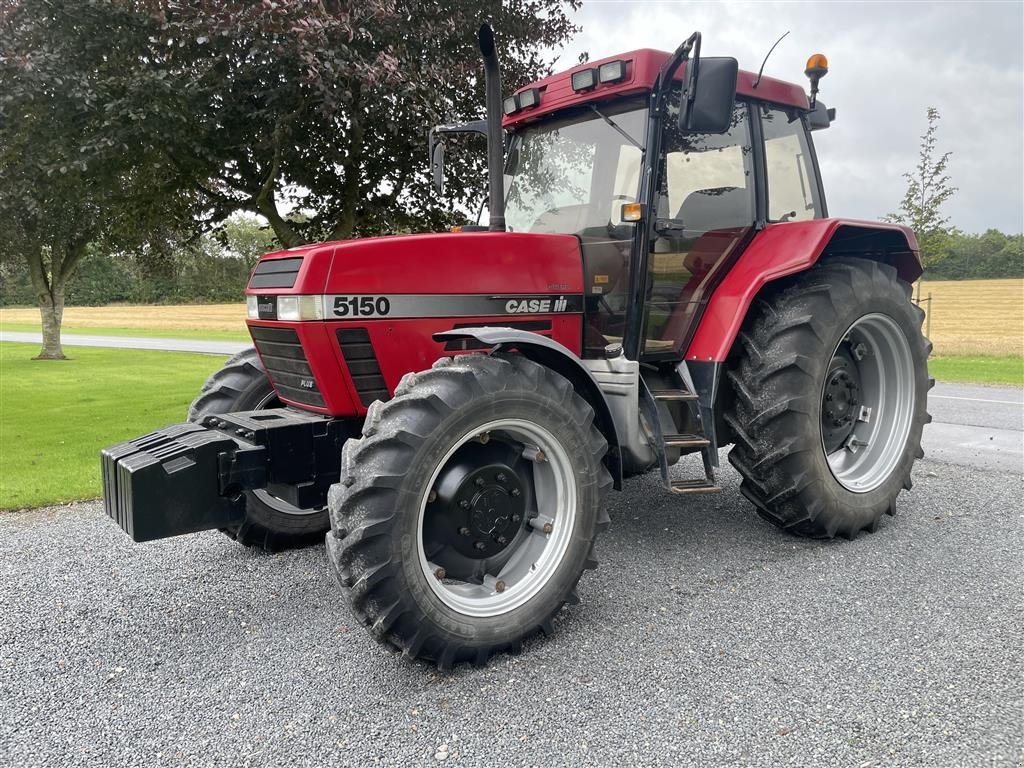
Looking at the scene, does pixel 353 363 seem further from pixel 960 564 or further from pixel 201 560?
pixel 960 564

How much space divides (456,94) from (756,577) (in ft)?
16.6

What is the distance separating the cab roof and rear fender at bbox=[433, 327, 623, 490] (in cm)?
138

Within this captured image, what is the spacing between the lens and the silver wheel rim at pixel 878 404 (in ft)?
14.2

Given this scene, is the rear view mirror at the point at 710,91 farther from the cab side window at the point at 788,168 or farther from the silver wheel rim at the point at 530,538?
the silver wheel rim at the point at 530,538

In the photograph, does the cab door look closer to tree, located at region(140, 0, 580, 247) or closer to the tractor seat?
the tractor seat

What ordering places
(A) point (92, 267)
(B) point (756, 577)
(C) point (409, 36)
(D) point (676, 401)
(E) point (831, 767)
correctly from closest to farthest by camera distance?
(E) point (831, 767) → (B) point (756, 577) → (D) point (676, 401) → (C) point (409, 36) → (A) point (92, 267)

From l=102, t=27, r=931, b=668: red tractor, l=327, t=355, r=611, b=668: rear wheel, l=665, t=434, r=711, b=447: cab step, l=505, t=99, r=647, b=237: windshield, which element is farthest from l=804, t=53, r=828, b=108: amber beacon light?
l=327, t=355, r=611, b=668: rear wheel

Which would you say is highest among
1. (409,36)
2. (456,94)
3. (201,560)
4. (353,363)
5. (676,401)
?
(409,36)

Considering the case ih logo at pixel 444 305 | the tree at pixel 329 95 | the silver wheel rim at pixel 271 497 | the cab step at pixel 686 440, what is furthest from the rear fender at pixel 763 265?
the tree at pixel 329 95

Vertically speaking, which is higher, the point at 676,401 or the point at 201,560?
the point at 676,401

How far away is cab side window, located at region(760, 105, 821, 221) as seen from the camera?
13.9 feet

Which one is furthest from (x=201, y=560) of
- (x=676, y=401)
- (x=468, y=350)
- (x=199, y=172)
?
(x=199, y=172)

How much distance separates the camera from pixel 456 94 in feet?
21.8

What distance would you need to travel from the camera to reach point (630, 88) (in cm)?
Result: 353
